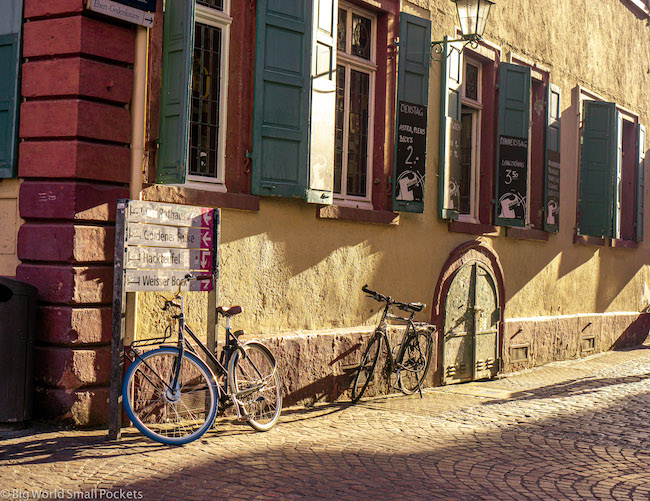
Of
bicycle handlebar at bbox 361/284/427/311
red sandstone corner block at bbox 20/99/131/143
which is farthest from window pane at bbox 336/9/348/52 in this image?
red sandstone corner block at bbox 20/99/131/143

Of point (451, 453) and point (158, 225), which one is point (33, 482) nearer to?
point (158, 225)

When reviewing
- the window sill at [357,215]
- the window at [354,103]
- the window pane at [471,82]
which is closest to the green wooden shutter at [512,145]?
the window pane at [471,82]

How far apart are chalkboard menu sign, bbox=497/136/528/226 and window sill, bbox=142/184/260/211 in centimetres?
493

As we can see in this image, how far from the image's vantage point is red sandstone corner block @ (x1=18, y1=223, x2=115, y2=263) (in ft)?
21.1

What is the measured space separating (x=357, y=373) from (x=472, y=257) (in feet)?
10.7

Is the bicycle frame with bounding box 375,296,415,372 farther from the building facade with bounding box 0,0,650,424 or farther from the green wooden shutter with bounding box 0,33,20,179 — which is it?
the green wooden shutter with bounding box 0,33,20,179

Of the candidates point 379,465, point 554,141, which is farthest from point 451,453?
A: point 554,141

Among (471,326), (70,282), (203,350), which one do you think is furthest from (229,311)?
(471,326)

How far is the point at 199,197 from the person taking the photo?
23.8 ft

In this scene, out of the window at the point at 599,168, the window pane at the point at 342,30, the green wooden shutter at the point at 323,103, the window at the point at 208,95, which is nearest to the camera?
the window at the point at 208,95

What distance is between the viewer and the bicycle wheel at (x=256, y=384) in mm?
6789

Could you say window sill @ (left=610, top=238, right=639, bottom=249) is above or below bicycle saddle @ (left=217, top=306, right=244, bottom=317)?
above

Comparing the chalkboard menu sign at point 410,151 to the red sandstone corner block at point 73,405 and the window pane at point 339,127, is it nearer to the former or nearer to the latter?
the window pane at point 339,127

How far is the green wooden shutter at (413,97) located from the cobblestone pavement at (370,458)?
2364 millimetres
